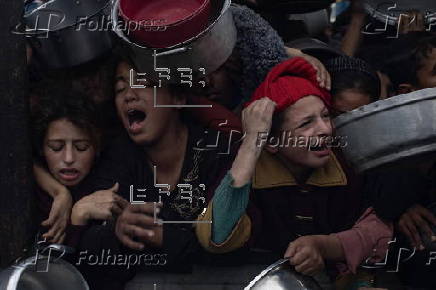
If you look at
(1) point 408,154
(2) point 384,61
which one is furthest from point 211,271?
(2) point 384,61

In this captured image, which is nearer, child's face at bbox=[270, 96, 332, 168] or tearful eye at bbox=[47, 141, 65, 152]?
child's face at bbox=[270, 96, 332, 168]

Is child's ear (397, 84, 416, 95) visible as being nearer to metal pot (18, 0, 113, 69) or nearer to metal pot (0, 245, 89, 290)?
metal pot (18, 0, 113, 69)

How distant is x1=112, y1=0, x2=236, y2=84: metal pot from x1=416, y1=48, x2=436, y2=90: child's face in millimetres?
637

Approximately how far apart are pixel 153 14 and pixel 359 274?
990mm

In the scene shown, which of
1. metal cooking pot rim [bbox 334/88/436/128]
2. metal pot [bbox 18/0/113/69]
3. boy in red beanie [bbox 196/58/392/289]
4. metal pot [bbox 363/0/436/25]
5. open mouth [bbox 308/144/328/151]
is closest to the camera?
metal cooking pot rim [bbox 334/88/436/128]

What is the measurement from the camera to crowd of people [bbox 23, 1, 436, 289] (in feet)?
8.16

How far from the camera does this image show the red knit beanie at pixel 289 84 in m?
2.48

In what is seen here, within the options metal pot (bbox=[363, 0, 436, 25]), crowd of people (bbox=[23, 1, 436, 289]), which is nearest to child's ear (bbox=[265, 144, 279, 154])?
crowd of people (bbox=[23, 1, 436, 289])

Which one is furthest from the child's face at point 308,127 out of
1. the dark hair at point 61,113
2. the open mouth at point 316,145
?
the dark hair at point 61,113

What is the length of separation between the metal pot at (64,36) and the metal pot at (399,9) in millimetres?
990

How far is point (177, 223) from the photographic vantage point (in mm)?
2547

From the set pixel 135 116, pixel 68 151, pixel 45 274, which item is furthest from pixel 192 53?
pixel 45 274

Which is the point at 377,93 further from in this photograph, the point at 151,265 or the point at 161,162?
the point at 151,265

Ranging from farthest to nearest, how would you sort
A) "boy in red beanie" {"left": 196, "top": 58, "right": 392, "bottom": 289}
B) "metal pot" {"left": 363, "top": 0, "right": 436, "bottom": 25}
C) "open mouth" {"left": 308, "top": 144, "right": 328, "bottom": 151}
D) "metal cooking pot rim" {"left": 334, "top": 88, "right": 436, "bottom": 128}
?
"metal pot" {"left": 363, "top": 0, "right": 436, "bottom": 25} → "open mouth" {"left": 308, "top": 144, "right": 328, "bottom": 151} → "boy in red beanie" {"left": 196, "top": 58, "right": 392, "bottom": 289} → "metal cooking pot rim" {"left": 334, "top": 88, "right": 436, "bottom": 128}
